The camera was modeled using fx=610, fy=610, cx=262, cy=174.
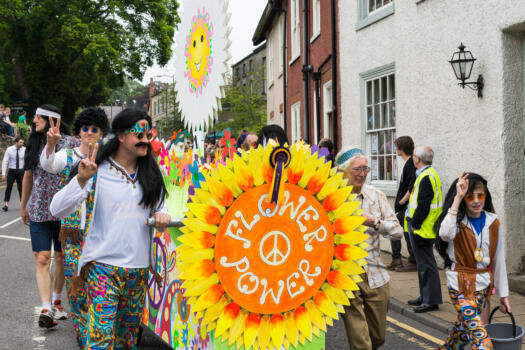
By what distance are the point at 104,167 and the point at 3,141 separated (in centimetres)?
2568

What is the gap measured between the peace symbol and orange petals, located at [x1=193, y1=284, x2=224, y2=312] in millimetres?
256

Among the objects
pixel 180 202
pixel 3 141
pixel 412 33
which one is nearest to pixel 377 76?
pixel 412 33

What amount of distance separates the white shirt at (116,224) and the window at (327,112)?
11449mm

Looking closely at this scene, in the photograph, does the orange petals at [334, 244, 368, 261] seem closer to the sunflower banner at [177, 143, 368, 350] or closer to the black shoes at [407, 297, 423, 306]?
the sunflower banner at [177, 143, 368, 350]

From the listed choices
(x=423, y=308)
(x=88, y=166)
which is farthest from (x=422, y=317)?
(x=88, y=166)

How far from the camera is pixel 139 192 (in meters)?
3.53

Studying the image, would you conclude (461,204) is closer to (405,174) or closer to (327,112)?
(405,174)

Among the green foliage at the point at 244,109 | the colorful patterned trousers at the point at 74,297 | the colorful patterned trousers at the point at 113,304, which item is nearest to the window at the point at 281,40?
the green foliage at the point at 244,109

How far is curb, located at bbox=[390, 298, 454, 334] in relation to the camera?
6000 millimetres

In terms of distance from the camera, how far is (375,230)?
4266mm

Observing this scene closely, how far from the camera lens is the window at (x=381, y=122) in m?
11.0

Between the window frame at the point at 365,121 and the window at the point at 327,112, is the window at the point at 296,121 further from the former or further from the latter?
the window frame at the point at 365,121

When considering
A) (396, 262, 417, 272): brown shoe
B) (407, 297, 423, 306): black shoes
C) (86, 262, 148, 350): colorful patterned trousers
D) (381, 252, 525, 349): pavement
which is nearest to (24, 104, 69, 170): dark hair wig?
(86, 262, 148, 350): colorful patterned trousers

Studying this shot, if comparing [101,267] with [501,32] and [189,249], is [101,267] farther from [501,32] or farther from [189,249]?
[501,32]
